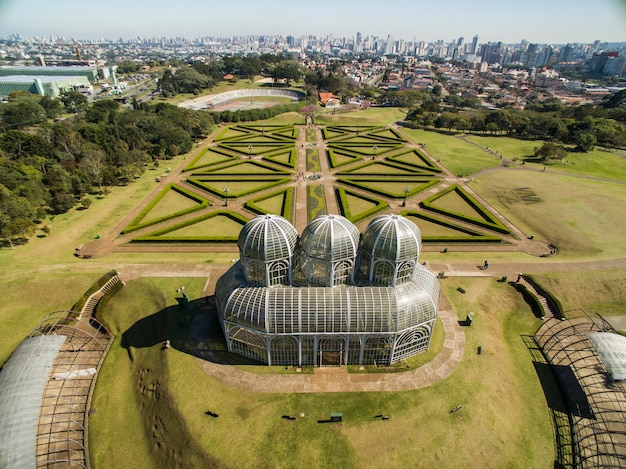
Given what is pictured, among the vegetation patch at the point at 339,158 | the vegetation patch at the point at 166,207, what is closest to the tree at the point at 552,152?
the vegetation patch at the point at 339,158

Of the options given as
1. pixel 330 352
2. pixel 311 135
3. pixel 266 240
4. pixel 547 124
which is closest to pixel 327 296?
pixel 330 352

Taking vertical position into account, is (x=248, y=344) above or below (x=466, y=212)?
above

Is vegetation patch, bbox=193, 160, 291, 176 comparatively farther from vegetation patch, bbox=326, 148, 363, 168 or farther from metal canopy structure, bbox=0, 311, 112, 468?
metal canopy structure, bbox=0, 311, 112, 468

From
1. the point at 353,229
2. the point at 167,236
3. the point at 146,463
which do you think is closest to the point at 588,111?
the point at 353,229

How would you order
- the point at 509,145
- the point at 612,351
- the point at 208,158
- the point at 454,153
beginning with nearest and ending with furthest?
1. the point at 612,351
2. the point at 208,158
3. the point at 454,153
4. the point at 509,145

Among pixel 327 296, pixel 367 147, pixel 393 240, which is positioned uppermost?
pixel 393 240

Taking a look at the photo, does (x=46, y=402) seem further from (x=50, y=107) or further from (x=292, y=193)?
(x=50, y=107)
